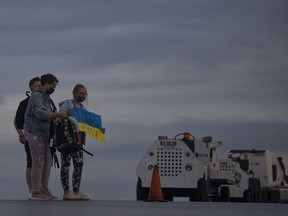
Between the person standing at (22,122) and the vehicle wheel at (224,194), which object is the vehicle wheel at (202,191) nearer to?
the vehicle wheel at (224,194)

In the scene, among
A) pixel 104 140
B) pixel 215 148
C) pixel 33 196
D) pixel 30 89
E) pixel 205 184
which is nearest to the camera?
pixel 33 196

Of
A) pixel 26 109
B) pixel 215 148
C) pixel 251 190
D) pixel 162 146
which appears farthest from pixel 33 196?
pixel 251 190

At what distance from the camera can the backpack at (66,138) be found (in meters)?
14.3

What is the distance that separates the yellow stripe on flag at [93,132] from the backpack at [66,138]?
0.91m

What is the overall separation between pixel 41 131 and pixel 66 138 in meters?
0.42

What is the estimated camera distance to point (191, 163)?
2502 cm

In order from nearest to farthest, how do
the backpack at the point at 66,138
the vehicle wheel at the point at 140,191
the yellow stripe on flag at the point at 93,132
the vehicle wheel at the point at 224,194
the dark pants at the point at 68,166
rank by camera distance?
the backpack at the point at 66,138 → the dark pants at the point at 68,166 → the yellow stripe on flag at the point at 93,132 → the vehicle wheel at the point at 140,191 → the vehicle wheel at the point at 224,194

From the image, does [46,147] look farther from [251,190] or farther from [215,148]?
[251,190]

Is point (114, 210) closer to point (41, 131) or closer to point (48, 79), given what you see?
point (41, 131)

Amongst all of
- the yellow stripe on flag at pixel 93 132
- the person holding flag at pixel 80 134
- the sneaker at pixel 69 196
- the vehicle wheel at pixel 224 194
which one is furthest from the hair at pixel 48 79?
the vehicle wheel at pixel 224 194

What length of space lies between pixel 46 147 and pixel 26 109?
0.72m

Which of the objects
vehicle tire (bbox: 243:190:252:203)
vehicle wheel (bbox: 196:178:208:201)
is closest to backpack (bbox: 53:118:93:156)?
vehicle wheel (bbox: 196:178:208:201)

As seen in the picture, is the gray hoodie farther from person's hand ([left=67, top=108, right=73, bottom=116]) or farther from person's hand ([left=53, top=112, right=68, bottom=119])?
person's hand ([left=67, top=108, right=73, bottom=116])

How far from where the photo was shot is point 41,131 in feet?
46.9
